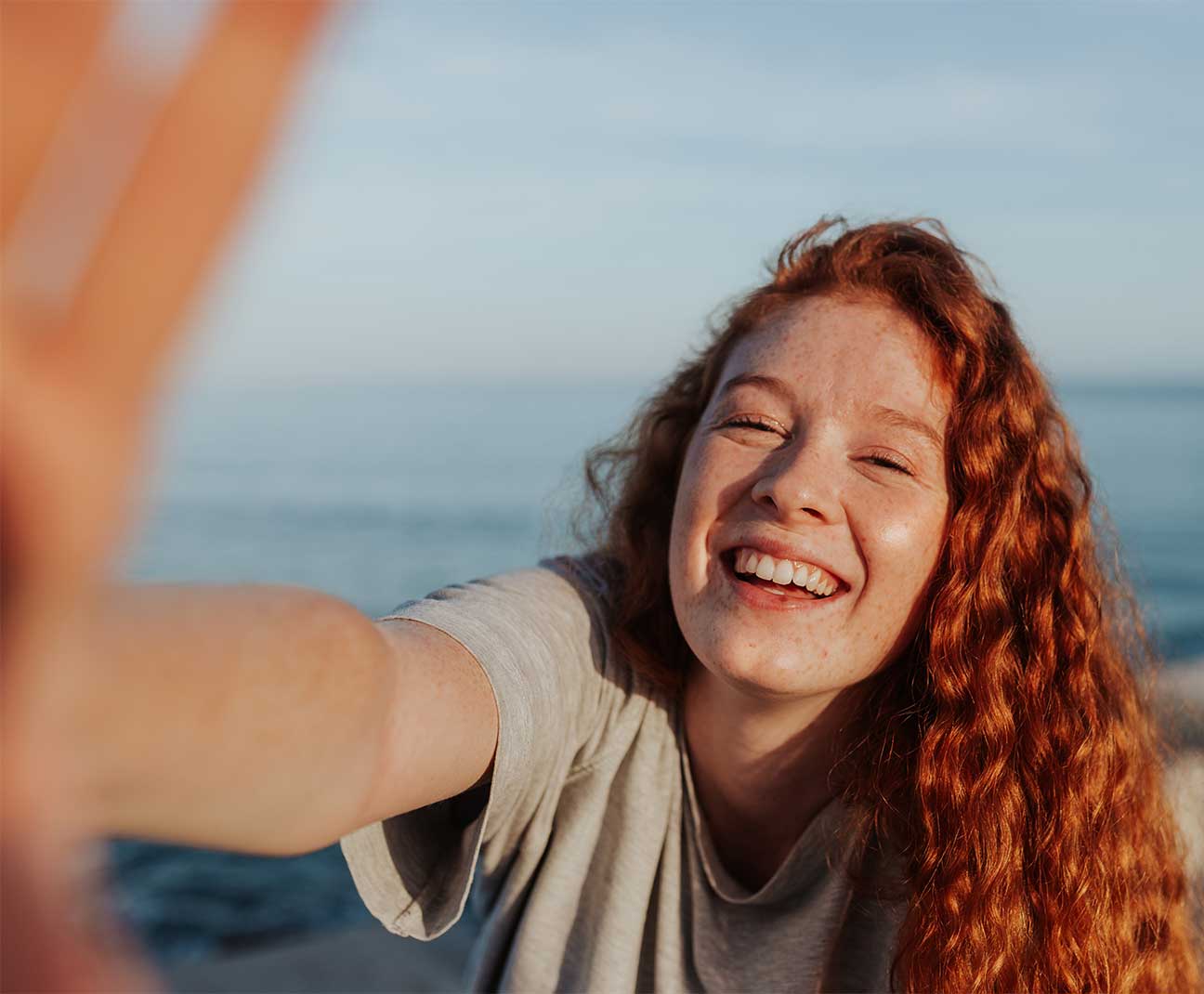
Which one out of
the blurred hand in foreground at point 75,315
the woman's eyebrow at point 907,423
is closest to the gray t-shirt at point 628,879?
the woman's eyebrow at point 907,423

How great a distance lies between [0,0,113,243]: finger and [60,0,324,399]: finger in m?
0.05

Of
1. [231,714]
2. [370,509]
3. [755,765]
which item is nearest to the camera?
[231,714]

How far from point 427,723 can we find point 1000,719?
4.30 ft

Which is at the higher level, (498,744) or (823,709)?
(823,709)

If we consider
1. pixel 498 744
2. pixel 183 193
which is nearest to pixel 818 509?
pixel 498 744

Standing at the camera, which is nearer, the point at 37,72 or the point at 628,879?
the point at 37,72

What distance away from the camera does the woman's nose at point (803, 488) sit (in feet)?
7.45

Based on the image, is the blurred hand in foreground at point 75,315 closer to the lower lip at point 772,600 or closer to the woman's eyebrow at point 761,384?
the lower lip at point 772,600

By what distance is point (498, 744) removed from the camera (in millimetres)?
1991

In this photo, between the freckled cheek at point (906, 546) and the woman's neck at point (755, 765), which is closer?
the freckled cheek at point (906, 546)

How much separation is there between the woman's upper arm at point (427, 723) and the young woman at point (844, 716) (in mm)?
219

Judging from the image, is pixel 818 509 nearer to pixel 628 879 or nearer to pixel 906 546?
pixel 906 546

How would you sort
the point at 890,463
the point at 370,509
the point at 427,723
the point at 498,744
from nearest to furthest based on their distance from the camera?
1. the point at 427,723
2. the point at 498,744
3. the point at 890,463
4. the point at 370,509

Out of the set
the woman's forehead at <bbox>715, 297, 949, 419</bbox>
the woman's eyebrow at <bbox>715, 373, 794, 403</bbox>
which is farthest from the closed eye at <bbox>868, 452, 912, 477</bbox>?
the woman's eyebrow at <bbox>715, 373, 794, 403</bbox>
